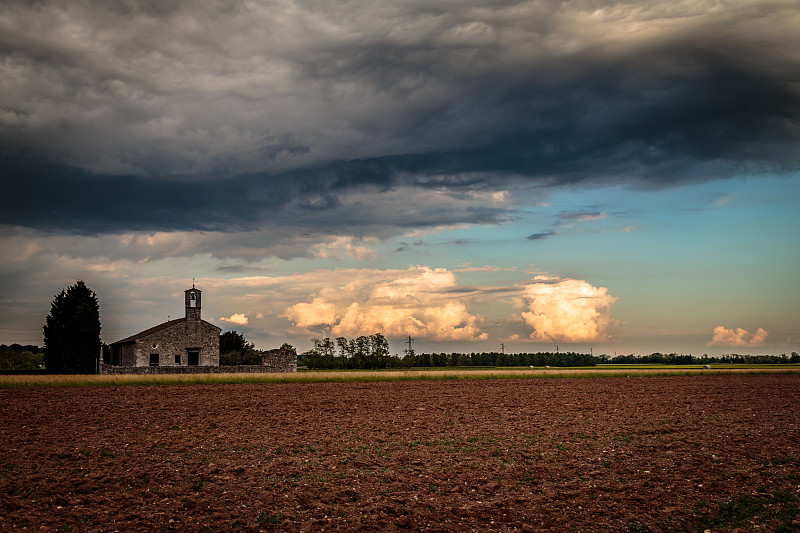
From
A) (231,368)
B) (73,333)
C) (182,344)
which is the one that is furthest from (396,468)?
(73,333)

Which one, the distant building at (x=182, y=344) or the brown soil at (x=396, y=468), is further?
the distant building at (x=182, y=344)

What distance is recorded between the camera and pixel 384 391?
1720 inches

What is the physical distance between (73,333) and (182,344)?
2053cm

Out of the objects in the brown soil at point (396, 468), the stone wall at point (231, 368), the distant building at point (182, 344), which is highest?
the distant building at point (182, 344)

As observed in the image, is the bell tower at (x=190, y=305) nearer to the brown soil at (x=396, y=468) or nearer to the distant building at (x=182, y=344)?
the distant building at (x=182, y=344)

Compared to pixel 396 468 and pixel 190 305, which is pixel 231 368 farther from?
pixel 396 468

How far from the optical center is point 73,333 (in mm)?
81312

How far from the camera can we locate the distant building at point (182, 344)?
70.4 metres

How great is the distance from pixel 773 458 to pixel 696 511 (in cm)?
727

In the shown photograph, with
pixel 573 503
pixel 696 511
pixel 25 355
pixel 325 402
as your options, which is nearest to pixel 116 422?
pixel 325 402

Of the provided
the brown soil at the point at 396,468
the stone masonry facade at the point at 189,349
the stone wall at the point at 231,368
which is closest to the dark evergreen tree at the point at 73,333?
the stone masonry facade at the point at 189,349

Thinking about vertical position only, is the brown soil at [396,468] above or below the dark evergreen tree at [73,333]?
below

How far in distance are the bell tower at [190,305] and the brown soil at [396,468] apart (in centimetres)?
4104

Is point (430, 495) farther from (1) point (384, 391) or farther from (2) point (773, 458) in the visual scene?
(1) point (384, 391)
